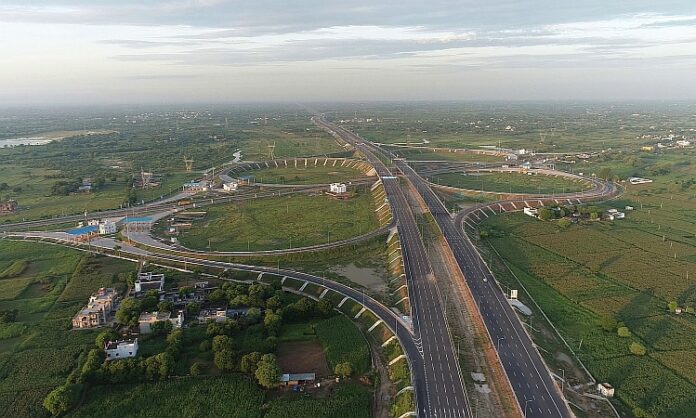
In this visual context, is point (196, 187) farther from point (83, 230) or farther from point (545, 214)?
point (545, 214)

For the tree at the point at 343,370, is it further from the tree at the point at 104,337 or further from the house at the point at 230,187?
the house at the point at 230,187

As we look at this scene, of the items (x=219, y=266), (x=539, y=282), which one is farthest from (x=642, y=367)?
(x=219, y=266)

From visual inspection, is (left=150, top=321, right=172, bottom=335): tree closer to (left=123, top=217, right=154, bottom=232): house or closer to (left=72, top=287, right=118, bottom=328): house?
(left=72, top=287, right=118, bottom=328): house

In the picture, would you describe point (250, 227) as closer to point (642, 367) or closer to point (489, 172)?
point (642, 367)

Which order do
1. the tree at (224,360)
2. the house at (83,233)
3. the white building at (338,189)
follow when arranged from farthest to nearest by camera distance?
the white building at (338,189) → the house at (83,233) → the tree at (224,360)

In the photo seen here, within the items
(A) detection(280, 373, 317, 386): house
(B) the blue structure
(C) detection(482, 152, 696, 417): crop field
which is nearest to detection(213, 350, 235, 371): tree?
(A) detection(280, 373, 317, 386): house

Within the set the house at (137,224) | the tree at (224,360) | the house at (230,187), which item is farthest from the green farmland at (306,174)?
the tree at (224,360)
